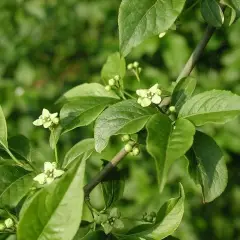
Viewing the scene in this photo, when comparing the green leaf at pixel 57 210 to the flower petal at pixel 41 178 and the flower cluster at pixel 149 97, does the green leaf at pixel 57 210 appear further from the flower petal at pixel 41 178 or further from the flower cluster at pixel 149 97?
the flower cluster at pixel 149 97

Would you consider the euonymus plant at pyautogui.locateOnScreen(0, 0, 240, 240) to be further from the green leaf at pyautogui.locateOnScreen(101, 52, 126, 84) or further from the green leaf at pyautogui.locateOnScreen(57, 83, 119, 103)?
the green leaf at pyautogui.locateOnScreen(101, 52, 126, 84)

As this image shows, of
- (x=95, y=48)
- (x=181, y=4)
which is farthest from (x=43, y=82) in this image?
(x=181, y=4)

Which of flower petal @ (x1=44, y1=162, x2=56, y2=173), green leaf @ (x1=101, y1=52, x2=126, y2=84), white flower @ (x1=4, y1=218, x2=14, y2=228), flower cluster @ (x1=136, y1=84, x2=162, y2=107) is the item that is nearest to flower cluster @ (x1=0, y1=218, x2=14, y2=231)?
white flower @ (x1=4, y1=218, x2=14, y2=228)

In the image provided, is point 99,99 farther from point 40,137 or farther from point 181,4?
point 40,137

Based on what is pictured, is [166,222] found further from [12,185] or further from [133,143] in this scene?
[12,185]

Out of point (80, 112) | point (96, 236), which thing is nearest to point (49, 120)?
point (80, 112)

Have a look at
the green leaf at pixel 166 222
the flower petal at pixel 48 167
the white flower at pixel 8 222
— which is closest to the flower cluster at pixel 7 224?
the white flower at pixel 8 222

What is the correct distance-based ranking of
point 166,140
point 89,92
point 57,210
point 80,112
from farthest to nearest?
point 89,92
point 80,112
point 166,140
point 57,210
